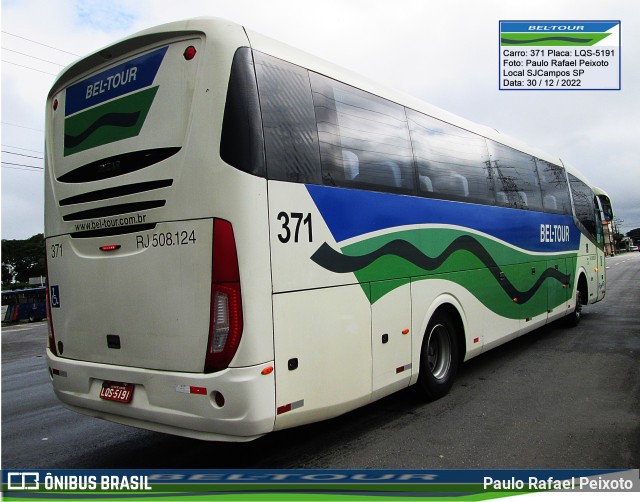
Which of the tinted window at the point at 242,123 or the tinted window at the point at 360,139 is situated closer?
the tinted window at the point at 242,123

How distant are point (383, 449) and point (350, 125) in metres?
3.02

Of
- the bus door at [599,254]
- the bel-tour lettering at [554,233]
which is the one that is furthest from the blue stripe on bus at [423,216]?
the bus door at [599,254]

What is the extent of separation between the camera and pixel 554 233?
1002cm

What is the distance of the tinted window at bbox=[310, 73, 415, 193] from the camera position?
15.0ft

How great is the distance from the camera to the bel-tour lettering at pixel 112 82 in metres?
4.25

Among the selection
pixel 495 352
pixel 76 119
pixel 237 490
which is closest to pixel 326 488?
pixel 237 490

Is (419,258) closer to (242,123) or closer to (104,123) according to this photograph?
(242,123)

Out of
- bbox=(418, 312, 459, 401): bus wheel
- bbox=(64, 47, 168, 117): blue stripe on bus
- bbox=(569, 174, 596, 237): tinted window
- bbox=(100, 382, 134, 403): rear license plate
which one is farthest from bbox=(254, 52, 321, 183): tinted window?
bbox=(569, 174, 596, 237): tinted window

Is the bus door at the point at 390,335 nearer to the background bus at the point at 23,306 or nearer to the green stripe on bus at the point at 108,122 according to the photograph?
the green stripe on bus at the point at 108,122

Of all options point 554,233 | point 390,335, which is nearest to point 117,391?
point 390,335

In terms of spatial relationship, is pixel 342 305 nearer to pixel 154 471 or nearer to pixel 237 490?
pixel 237 490

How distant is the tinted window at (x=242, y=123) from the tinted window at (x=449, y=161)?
2568 mm

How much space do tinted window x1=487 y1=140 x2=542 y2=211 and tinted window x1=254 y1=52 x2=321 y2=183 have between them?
427 cm

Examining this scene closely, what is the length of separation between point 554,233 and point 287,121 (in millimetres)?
7644
